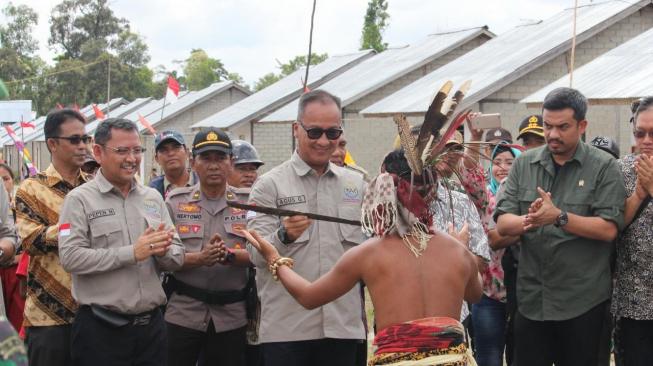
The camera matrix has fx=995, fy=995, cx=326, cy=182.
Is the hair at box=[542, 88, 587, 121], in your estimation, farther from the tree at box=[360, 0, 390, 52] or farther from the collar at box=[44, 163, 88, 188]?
the tree at box=[360, 0, 390, 52]

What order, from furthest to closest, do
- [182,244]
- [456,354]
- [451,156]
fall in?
[182,244] → [451,156] → [456,354]

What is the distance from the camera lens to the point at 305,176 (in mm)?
5684

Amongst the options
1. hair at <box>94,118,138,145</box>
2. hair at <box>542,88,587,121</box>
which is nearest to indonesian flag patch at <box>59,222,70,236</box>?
hair at <box>94,118,138,145</box>

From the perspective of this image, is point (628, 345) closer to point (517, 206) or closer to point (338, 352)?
point (517, 206)

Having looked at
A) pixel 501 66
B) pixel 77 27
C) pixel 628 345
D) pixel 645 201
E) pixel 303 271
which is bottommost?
pixel 628 345

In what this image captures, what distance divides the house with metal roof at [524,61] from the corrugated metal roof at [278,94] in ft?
23.9

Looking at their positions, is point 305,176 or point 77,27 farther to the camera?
point 77,27

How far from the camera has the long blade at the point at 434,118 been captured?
4.64m

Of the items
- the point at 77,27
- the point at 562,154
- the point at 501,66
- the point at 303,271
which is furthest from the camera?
the point at 77,27

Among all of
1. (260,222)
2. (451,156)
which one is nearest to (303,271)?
(260,222)

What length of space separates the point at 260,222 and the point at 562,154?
→ 5.99 ft

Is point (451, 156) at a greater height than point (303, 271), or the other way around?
point (451, 156)

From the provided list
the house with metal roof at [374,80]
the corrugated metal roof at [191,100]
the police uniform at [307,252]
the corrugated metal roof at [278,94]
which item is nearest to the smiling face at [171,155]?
the police uniform at [307,252]

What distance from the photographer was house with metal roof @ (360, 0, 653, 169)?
21.1m
